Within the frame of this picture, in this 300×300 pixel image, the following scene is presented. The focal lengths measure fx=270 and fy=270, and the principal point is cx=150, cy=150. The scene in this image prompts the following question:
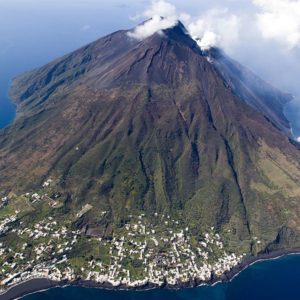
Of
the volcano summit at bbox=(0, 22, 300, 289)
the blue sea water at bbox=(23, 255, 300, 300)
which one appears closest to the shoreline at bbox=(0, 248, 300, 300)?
the blue sea water at bbox=(23, 255, 300, 300)

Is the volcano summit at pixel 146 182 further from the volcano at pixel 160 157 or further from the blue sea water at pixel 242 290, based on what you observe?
the blue sea water at pixel 242 290

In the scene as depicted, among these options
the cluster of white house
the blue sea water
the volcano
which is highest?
the volcano

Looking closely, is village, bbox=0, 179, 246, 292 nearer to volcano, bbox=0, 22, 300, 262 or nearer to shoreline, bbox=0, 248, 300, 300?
shoreline, bbox=0, 248, 300, 300

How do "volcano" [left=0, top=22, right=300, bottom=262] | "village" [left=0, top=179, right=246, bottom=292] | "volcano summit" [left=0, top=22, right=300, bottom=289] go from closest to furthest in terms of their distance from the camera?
1. "village" [left=0, top=179, right=246, bottom=292]
2. "volcano summit" [left=0, top=22, right=300, bottom=289]
3. "volcano" [left=0, top=22, right=300, bottom=262]

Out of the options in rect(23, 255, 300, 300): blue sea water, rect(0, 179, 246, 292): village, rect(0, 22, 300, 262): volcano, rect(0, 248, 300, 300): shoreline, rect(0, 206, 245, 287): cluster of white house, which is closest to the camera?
rect(0, 248, 300, 300): shoreline

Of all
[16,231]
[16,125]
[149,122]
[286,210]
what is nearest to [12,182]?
[16,231]

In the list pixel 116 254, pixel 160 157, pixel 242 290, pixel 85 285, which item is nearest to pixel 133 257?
pixel 116 254

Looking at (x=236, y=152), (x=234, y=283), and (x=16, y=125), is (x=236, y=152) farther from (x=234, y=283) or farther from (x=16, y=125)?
(x=16, y=125)

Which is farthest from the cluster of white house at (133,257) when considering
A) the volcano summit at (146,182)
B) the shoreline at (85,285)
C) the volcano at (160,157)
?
the volcano at (160,157)
